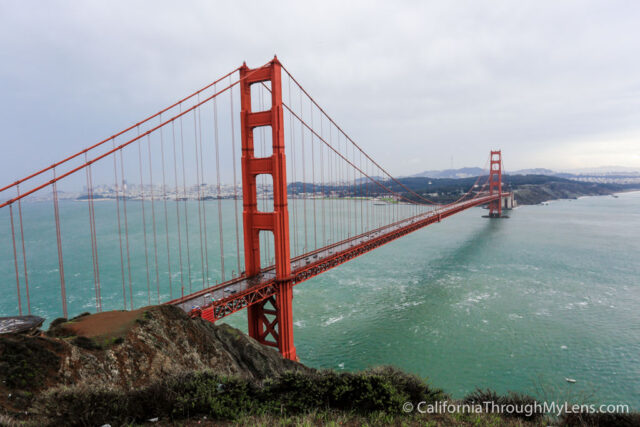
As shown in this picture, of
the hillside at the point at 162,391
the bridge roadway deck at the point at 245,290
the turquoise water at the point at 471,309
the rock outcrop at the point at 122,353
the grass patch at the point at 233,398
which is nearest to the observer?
the grass patch at the point at 233,398

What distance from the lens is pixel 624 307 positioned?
1828cm

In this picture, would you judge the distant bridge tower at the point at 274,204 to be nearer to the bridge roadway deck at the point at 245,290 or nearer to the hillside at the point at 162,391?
the bridge roadway deck at the point at 245,290

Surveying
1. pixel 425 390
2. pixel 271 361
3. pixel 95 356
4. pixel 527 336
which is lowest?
Result: pixel 527 336

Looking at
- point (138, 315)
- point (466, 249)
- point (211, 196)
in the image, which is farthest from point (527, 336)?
point (211, 196)

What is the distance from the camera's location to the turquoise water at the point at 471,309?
1273cm

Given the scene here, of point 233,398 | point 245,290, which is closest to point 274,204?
point 245,290

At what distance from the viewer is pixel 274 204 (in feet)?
46.0

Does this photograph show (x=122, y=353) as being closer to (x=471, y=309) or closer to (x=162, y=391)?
(x=162, y=391)

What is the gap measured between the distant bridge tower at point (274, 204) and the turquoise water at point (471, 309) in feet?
6.40

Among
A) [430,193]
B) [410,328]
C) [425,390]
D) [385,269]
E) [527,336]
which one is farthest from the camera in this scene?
[430,193]

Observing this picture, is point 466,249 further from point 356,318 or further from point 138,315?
point 138,315

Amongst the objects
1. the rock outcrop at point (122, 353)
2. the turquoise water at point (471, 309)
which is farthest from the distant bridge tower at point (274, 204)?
the rock outcrop at point (122, 353)

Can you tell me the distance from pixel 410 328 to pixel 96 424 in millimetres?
14333

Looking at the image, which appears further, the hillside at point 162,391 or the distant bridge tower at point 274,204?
the distant bridge tower at point 274,204
